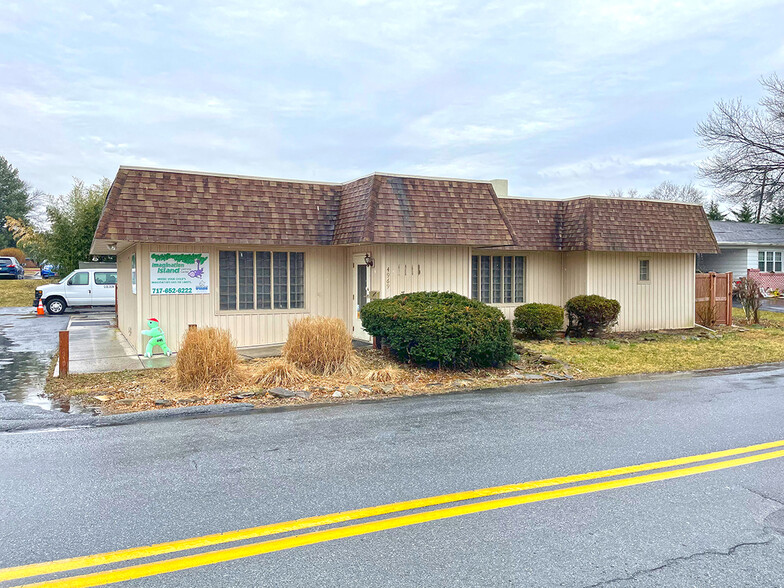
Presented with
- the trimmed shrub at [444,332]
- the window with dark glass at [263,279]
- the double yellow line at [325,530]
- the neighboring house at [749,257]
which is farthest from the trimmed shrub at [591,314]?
the neighboring house at [749,257]

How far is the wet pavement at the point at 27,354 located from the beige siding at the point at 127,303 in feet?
5.75

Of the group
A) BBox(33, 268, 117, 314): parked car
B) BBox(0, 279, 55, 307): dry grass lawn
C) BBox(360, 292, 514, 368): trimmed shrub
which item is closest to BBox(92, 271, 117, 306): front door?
BBox(33, 268, 117, 314): parked car

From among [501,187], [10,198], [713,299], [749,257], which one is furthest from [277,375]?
[10,198]

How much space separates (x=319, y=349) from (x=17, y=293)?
97.8 feet

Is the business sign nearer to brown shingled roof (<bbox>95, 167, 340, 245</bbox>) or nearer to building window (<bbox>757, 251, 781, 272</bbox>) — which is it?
brown shingled roof (<bbox>95, 167, 340, 245</bbox>)

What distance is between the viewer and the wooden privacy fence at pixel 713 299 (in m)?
20.5

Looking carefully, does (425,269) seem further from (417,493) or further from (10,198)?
(10,198)

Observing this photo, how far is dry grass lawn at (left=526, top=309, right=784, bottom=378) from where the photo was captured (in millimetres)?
12805

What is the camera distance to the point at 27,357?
1416 centimetres

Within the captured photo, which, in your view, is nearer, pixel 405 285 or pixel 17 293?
pixel 405 285

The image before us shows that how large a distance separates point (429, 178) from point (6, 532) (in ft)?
40.5

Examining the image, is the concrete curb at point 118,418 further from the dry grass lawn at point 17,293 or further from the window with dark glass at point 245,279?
the dry grass lawn at point 17,293

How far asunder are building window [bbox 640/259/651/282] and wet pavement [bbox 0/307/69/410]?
15774 mm

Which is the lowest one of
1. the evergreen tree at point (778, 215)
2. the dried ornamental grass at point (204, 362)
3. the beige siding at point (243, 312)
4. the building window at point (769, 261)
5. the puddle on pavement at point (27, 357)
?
the puddle on pavement at point (27, 357)
